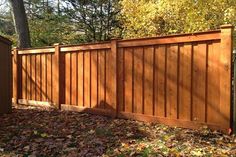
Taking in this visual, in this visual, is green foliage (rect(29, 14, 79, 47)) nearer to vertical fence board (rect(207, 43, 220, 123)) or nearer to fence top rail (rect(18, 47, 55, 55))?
fence top rail (rect(18, 47, 55, 55))

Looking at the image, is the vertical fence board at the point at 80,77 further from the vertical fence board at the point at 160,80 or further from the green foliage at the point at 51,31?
the green foliage at the point at 51,31

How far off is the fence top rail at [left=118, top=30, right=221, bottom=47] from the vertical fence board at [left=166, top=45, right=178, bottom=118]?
151mm

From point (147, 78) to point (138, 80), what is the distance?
0.79 feet

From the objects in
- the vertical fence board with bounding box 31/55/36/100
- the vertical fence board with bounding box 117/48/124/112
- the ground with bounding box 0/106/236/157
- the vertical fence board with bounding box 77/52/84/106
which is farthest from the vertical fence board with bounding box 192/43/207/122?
the vertical fence board with bounding box 31/55/36/100

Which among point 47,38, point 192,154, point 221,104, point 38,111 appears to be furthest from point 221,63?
point 47,38

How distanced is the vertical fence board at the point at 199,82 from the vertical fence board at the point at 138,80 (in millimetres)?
1245

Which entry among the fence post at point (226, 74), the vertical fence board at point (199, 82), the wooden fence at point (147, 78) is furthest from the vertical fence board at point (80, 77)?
the fence post at point (226, 74)

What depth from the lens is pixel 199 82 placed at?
21.4ft

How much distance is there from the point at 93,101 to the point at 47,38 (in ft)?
38.2

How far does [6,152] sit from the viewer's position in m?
5.99

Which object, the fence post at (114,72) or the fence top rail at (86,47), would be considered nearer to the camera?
the fence post at (114,72)

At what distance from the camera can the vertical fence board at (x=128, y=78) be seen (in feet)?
25.3

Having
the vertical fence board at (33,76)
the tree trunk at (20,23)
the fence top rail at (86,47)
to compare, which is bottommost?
the vertical fence board at (33,76)

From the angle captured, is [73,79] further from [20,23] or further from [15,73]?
[20,23]
